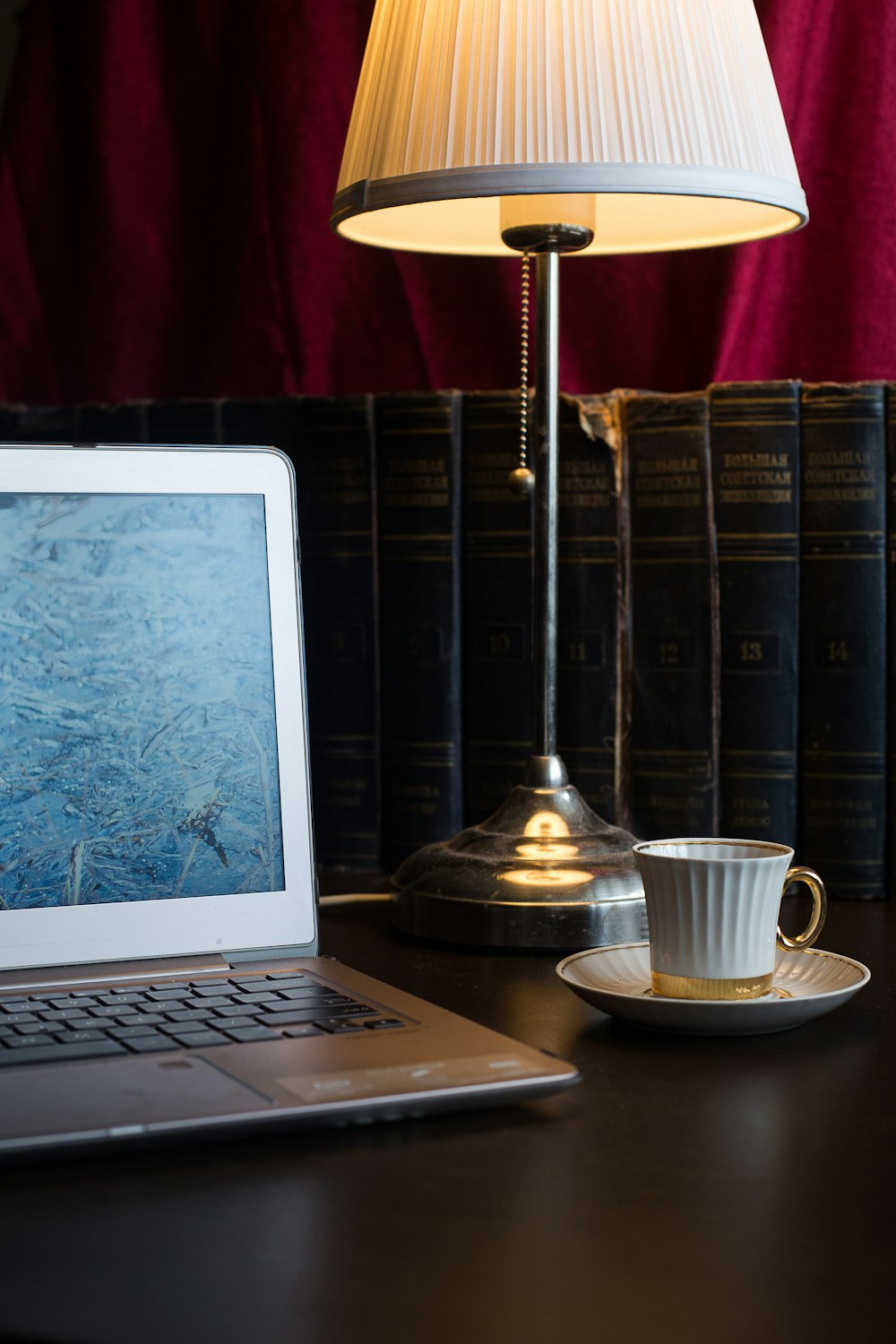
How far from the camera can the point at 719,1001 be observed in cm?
67

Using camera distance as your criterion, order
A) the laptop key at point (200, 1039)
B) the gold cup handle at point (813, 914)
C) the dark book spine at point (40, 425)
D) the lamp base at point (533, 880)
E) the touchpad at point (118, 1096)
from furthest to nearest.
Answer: the dark book spine at point (40, 425) < the lamp base at point (533, 880) < the gold cup handle at point (813, 914) < the laptop key at point (200, 1039) < the touchpad at point (118, 1096)

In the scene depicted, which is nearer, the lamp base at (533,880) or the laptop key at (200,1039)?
the laptop key at (200,1039)

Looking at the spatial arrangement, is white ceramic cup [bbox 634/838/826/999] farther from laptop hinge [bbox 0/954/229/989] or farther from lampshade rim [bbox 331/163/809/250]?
lampshade rim [bbox 331/163/809/250]

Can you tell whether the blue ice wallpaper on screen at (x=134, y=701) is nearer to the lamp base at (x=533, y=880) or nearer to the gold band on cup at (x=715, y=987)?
the lamp base at (x=533, y=880)

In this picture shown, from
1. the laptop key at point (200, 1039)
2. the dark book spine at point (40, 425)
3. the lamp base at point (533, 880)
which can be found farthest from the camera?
the dark book spine at point (40, 425)

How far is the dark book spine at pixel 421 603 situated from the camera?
1100 mm

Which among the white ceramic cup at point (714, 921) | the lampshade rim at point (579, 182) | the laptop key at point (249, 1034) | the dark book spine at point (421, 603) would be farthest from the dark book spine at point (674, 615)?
the laptop key at point (249, 1034)

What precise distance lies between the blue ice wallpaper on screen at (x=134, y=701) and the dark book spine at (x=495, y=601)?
28 centimetres

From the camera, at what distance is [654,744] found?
1.08 metres

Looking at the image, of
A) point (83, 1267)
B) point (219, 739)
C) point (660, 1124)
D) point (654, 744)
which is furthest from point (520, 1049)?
point (654, 744)

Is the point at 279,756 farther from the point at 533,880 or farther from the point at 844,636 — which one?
the point at 844,636

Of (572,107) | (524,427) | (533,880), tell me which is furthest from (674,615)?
(572,107)

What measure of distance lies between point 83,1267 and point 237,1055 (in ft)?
0.53

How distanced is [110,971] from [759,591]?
52 centimetres
